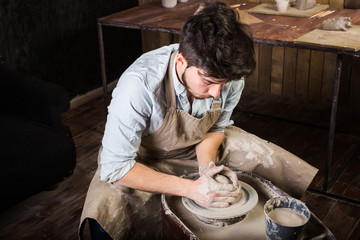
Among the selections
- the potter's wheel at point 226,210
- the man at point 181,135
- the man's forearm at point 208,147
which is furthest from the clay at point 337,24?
the potter's wheel at point 226,210

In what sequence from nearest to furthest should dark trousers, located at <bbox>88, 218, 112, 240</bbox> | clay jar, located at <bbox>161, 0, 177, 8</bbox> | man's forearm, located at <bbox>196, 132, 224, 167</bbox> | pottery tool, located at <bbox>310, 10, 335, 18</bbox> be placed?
dark trousers, located at <bbox>88, 218, 112, 240</bbox> → man's forearm, located at <bbox>196, 132, 224, 167</bbox> → pottery tool, located at <bbox>310, 10, 335, 18</bbox> → clay jar, located at <bbox>161, 0, 177, 8</bbox>

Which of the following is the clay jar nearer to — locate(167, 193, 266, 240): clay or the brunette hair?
the brunette hair

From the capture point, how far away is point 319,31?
2.60 meters

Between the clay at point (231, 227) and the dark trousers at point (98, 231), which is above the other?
the clay at point (231, 227)

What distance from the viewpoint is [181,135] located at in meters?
1.88

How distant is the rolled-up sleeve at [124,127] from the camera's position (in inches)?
63.8

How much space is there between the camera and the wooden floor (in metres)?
2.40

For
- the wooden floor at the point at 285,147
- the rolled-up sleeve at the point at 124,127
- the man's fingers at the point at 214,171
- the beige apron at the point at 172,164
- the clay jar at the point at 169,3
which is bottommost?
the wooden floor at the point at 285,147

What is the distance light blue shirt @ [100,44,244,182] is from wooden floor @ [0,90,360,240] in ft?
2.79

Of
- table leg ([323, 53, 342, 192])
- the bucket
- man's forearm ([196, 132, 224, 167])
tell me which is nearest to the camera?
the bucket

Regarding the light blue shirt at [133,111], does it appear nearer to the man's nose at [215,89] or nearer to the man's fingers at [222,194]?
the man's nose at [215,89]

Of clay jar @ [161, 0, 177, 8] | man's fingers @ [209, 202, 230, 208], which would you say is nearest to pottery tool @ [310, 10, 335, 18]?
clay jar @ [161, 0, 177, 8]

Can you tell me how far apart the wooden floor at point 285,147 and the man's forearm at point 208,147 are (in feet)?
2.75

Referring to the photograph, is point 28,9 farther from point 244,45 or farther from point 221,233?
point 221,233
